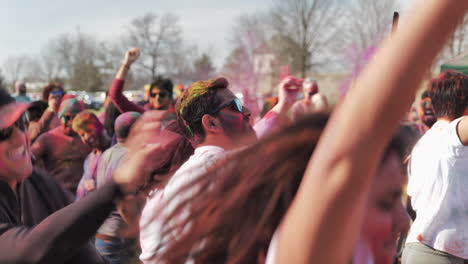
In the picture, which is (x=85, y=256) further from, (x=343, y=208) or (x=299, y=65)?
(x=299, y=65)

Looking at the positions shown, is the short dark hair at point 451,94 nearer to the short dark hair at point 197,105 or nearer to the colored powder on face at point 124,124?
the short dark hair at point 197,105

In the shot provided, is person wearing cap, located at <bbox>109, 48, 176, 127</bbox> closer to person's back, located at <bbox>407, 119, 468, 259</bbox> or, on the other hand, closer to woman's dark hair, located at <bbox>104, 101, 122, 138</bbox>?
woman's dark hair, located at <bbox>104, 101, 122, 138</bbox>

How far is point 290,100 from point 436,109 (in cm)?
112

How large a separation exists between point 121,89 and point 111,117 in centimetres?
37

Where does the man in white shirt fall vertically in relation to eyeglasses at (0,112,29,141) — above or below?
below

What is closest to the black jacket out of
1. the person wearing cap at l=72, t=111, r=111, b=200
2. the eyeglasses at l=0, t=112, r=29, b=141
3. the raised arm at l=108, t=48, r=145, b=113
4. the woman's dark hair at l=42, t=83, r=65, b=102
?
the eyeglasses at l=0, t=112, r=29, b=141

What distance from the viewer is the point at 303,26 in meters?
45.4

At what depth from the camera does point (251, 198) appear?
4.13 feet

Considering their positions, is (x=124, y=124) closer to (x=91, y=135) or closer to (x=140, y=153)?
(x=91, y=135)

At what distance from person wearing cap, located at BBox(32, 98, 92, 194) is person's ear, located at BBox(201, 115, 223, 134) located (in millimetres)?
3166

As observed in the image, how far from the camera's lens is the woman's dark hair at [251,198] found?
1239 millimetres

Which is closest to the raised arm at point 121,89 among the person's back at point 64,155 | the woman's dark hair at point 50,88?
the person's back at point 64,155

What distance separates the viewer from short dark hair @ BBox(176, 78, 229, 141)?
2.73 metres

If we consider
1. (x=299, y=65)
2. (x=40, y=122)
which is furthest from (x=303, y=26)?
(x=40, y=122)
